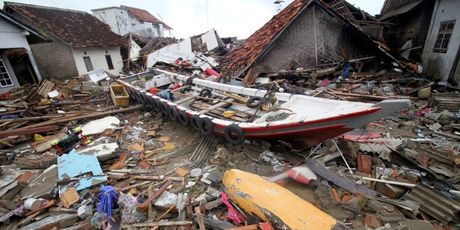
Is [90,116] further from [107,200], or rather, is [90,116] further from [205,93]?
[107,200]

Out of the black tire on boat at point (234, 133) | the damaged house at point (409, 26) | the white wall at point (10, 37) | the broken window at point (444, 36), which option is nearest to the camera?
the black tire on boat at point (234, 133)

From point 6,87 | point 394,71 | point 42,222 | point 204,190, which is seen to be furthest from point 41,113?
point 394,71

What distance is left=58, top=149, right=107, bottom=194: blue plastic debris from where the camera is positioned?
4227 millimetres

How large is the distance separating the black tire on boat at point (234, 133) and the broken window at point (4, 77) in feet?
45.0

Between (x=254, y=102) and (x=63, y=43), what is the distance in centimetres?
1655

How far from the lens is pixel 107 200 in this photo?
11.8 feet

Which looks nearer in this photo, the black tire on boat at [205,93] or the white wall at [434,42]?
the black tire on boat at [205,93]

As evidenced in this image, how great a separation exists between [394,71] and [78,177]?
43.5 ft

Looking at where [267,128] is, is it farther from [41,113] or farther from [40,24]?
[40,24]

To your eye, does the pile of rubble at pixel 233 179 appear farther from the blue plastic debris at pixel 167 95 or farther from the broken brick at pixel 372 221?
the blue plastic debris at pixel 167 95

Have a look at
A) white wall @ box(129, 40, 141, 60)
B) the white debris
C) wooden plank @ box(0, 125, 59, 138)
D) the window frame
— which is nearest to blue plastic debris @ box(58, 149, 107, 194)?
the white debris

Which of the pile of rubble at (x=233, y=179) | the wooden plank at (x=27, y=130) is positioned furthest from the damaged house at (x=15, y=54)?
the pile of rubble at (x=233, y=179)

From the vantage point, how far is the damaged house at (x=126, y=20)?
33.9 metres

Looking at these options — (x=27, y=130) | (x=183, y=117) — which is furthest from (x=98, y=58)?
(x=183, y=117)
